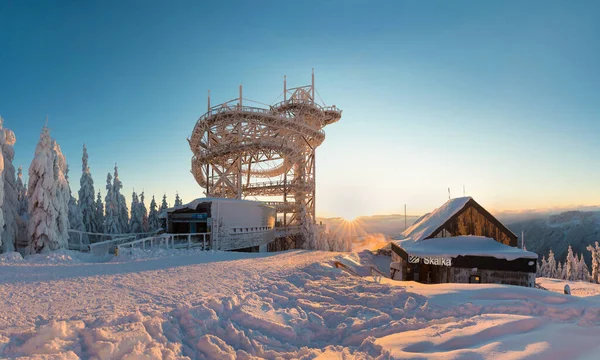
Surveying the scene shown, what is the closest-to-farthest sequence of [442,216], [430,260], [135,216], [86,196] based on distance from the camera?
[430,260] → [442,216] → [86,196] → [135,216]

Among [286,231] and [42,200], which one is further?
[286,231]

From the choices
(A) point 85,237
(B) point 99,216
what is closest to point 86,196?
(B) point 99,216

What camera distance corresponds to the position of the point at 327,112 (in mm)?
49344

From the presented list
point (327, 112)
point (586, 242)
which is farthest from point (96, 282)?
point (586, 242)

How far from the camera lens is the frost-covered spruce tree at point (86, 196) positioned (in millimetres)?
36281

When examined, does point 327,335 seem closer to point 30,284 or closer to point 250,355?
point 250,355

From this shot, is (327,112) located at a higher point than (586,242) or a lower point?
higher

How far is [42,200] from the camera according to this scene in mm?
15789

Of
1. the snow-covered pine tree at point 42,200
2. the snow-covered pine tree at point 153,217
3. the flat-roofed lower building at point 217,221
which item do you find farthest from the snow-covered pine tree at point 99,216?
the snow-covered pine tree at point 42,200

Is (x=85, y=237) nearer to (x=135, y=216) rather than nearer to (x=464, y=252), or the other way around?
(x=135, y=216)

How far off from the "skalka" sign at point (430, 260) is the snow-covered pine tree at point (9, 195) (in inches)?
832

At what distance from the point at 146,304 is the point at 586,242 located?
191 meters

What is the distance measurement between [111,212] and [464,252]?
4047cm

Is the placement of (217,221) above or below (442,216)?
below
